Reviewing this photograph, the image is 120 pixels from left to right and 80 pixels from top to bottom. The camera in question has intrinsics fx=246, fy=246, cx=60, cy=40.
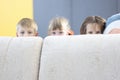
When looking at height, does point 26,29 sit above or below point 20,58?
above

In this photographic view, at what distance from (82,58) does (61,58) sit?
8 centimetres

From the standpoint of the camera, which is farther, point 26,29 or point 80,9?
point 80,9

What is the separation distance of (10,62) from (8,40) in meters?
0.10

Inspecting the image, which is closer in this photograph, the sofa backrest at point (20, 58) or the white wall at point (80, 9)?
the sofa backrest at point (20, 58)

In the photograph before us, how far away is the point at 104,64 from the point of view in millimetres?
857

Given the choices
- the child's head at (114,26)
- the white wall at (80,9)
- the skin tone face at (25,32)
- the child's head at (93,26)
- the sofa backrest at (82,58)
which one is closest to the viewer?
the sofa backrest at (82,58)

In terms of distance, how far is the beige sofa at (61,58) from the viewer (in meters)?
0.86

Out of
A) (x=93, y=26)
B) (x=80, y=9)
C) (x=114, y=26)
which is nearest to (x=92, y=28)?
(x=93, y=26)

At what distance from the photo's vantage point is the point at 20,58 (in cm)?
95

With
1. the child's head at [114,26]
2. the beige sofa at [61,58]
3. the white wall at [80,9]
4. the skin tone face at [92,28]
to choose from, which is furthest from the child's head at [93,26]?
the white wall at [80,9]

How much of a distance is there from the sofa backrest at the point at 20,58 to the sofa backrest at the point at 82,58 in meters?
0.03

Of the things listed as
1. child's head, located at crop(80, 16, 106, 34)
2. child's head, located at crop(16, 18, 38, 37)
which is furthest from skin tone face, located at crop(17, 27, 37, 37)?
child's head, located at crop(80, 16, 106, 34)

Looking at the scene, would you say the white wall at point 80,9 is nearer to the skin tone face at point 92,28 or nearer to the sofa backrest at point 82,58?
the skin tone face at point 92,28

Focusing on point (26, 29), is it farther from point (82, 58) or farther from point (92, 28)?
point (82, 58)
